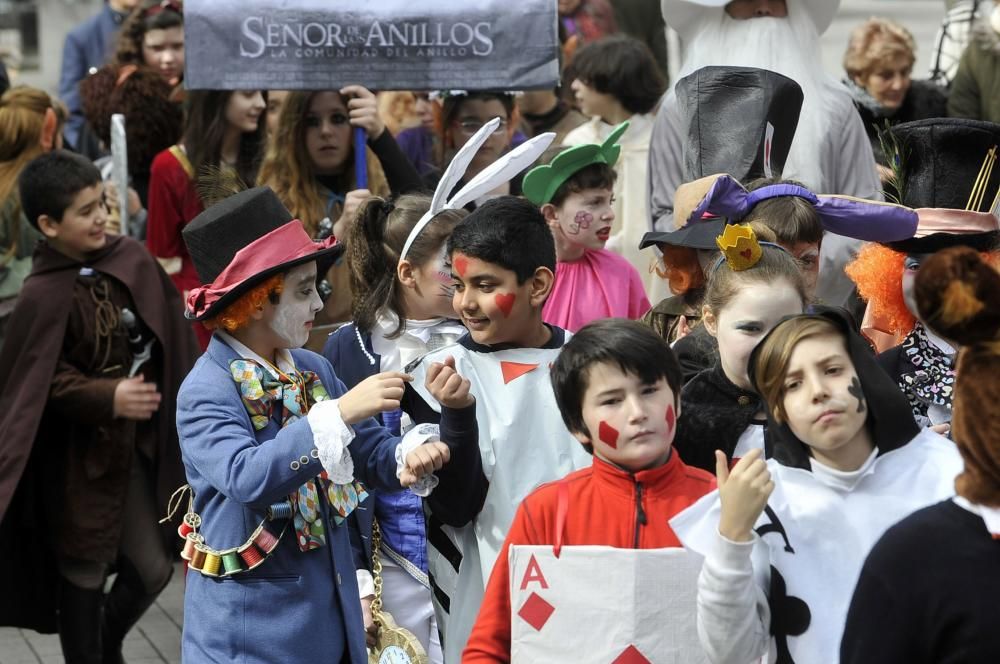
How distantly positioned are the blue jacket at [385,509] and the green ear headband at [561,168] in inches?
35.8

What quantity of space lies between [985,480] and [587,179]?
10.7 feet

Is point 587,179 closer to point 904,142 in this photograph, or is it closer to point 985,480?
point 904,142

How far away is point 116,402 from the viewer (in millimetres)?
6020

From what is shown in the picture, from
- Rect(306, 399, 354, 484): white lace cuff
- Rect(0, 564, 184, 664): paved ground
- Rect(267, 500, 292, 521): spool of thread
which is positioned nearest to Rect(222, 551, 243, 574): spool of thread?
Rect(267, 500, 292, 521): spool of thread

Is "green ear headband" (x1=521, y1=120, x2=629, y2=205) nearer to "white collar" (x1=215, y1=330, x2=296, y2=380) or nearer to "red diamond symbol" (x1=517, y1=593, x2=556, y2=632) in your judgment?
"white collar" (x1=215, y1=330, x2=296, y2=380)

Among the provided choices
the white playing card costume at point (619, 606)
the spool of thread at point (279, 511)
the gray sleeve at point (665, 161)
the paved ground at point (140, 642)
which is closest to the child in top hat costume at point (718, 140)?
the gray sleeve at point (665, 161)

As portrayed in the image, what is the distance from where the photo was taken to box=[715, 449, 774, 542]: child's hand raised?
2.96 m

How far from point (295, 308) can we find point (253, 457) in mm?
524

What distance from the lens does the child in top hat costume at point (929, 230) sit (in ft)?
13.7

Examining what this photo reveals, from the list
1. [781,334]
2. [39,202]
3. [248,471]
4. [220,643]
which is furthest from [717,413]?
[39,202]

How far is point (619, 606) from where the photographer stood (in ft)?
10.7

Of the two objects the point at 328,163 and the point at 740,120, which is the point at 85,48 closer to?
the point at 328,163

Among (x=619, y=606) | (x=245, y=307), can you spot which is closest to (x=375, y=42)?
(x=245, y=307)

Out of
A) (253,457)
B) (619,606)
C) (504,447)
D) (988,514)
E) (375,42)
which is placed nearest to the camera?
(988,514)
